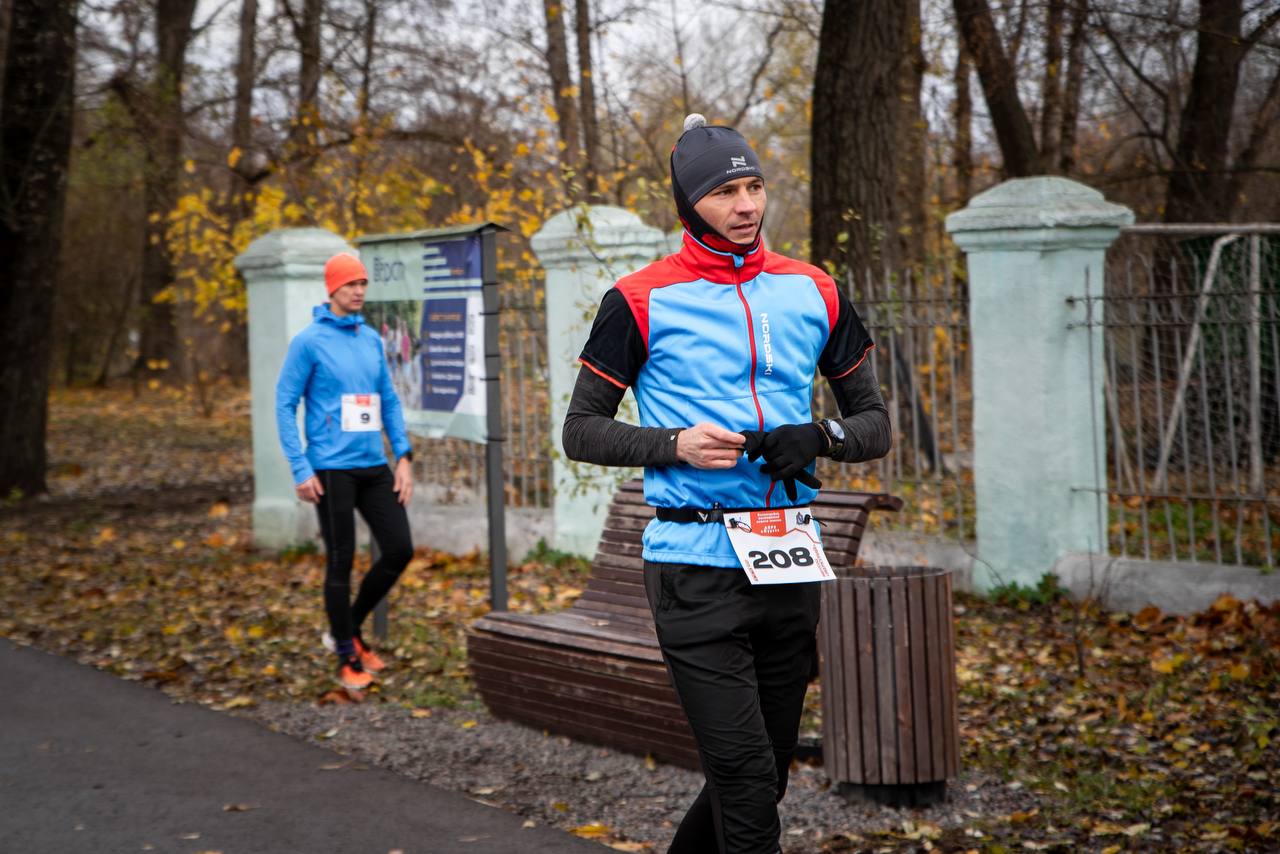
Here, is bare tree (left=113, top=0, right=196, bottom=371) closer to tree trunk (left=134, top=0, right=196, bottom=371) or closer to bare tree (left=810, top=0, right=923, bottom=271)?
tree trunk (left=134, top=0, right=196, bottom=371)

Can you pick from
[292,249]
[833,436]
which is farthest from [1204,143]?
[833,436]

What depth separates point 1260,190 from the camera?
1633cm

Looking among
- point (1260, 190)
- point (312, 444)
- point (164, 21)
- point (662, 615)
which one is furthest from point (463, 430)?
point (164, 21)

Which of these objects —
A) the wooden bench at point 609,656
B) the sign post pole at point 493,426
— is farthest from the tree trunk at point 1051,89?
the wooden bench at point 609,656

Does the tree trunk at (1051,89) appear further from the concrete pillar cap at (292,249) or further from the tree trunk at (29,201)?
the tree trunk at (29,201)

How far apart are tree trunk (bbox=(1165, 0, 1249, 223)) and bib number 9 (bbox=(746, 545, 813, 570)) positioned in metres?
11.0

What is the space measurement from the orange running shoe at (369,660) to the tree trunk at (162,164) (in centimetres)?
1025

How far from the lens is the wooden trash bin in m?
4.95

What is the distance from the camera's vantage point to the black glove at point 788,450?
3.15 metres

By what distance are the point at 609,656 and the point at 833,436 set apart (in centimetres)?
244

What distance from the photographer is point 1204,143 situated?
1343 centimetres

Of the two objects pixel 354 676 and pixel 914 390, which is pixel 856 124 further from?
pixel 354 676

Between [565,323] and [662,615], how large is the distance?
679cm

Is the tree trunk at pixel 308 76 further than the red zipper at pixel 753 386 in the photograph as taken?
Yes
